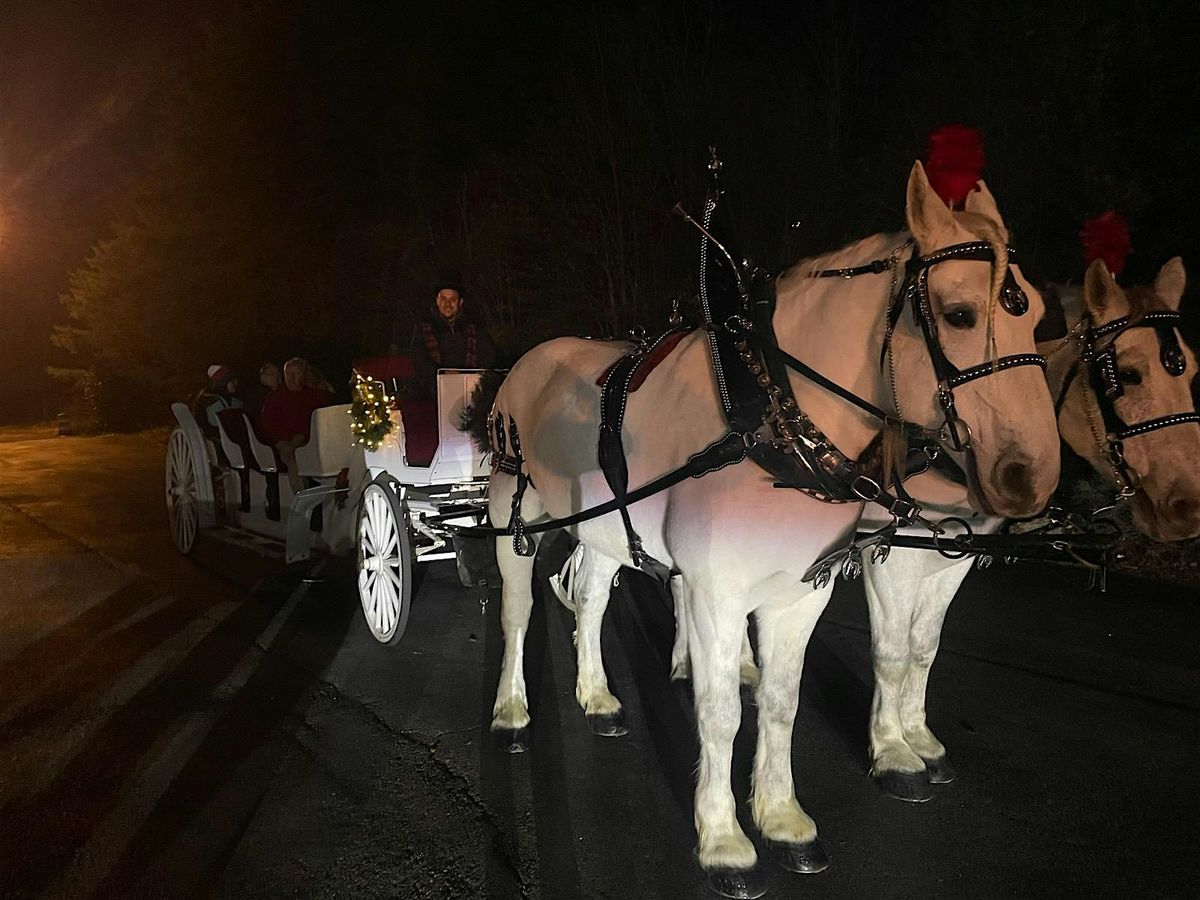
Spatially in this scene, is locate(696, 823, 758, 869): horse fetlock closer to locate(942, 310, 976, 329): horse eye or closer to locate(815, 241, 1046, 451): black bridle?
locate(815, 241, 1046, 451): black bridle

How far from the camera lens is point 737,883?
279cm

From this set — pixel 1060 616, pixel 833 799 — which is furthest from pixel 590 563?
pixel 1060 616

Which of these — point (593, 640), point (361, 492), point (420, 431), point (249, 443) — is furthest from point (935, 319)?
point (249, 443)

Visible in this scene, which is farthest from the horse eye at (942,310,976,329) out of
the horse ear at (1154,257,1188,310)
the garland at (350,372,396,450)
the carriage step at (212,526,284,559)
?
the carriage step at (212,526,284,559)

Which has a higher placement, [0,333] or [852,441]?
[0,333]

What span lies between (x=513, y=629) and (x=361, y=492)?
2.28m

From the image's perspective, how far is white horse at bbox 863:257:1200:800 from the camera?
9.51 ft

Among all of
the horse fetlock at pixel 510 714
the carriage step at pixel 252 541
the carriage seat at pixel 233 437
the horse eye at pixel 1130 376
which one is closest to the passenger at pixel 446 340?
the carriage step at pixel 252 541

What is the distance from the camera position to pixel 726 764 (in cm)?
287

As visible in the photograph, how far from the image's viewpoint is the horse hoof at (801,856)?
2943 millimetres

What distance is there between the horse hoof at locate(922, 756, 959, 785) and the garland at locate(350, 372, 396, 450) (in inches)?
150

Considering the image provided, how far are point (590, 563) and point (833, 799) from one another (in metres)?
1.57

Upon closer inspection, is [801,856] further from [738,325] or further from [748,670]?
[738,325]

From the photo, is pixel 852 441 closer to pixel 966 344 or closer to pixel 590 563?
pixel 966 344
